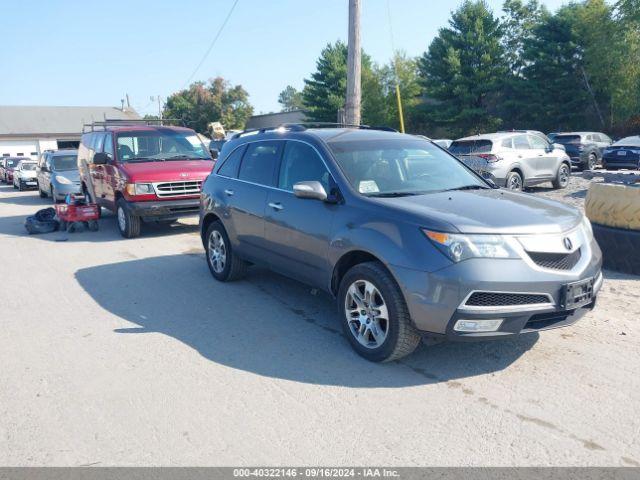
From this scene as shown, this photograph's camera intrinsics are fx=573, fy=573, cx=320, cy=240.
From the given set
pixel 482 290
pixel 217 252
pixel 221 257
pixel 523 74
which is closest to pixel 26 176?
pixel 217 252

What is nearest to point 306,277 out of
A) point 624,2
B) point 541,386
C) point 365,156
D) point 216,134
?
point 365,156

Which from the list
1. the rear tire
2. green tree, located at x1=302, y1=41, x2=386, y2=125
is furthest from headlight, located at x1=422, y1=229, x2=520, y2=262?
green tree, located at x1=302, y1=41, x2=386, y2=125

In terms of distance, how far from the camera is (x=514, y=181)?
14.8 m

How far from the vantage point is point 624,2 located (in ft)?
130

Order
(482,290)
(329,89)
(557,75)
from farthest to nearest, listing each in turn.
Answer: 1. (329,89)
2. (557,75)
3. (482,290)

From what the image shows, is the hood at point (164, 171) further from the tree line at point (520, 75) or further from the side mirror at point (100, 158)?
the tree line at point (520, 75)

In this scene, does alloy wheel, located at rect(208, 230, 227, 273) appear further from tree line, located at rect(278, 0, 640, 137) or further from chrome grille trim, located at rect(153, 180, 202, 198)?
tree line, located at rect(278, 0, 640, 137)

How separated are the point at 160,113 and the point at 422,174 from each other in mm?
70819

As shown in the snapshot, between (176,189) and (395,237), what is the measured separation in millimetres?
7179

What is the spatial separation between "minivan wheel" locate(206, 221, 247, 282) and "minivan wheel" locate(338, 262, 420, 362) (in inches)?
96.7

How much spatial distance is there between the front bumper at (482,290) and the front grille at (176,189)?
7.33 metres

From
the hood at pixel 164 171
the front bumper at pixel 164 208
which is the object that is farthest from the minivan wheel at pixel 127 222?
the hood at pixel 164 171

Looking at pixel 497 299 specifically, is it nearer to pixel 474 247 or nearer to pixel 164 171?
pixel 474 247

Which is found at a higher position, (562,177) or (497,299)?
(562,177)
